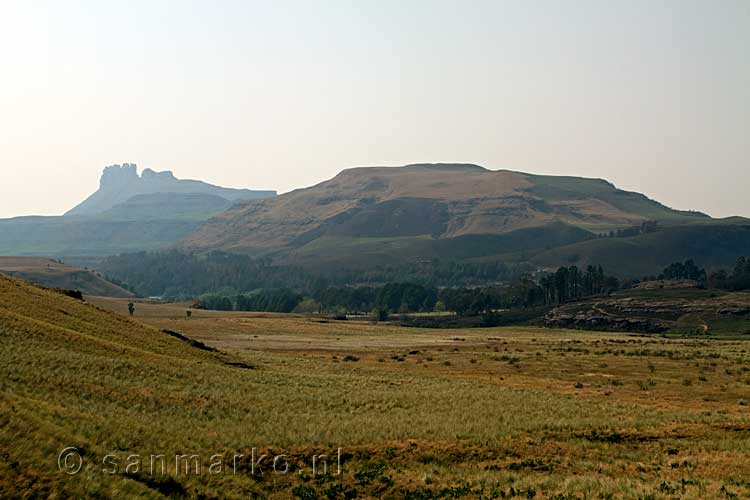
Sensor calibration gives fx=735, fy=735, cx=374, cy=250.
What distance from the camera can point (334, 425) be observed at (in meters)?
38.2

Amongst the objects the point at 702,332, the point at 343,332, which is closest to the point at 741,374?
the point at 343,332

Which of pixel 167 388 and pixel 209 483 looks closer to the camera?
pixel 209 483

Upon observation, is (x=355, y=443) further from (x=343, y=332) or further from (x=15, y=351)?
(x=343, y=332)

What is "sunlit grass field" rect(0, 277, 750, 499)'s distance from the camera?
27250mm

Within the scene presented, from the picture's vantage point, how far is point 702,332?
175875 mm

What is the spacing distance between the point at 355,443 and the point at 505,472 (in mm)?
7323

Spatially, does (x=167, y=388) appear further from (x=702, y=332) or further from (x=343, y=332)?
→ (x=702, y=332)

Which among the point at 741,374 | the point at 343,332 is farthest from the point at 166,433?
the point at 343,332

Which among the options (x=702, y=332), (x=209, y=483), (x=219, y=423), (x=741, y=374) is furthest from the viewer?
(x=702, y=332)

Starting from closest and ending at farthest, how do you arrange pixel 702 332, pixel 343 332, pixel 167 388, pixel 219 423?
pixel 219 423
pixel 167 388
pixel 343 332
pixel 702 332

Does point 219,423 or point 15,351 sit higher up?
point 15,351

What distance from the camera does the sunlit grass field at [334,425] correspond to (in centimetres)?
2725

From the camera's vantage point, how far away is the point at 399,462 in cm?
3256

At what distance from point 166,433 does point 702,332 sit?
16828 centimetres
